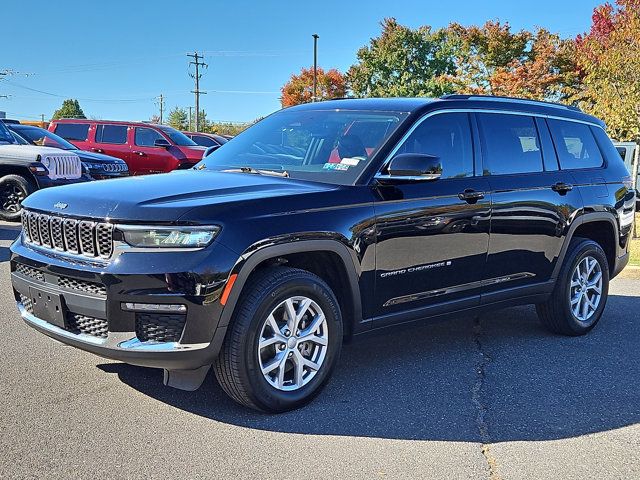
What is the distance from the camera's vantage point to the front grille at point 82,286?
363 cm

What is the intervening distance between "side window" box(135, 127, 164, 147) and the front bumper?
15.1 m

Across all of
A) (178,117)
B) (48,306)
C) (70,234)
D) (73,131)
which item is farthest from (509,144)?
(178,117)

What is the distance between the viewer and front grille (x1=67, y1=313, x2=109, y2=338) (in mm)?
3695

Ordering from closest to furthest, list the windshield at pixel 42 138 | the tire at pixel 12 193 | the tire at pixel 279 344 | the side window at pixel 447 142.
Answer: the tire at pixel 279 344, the side window at pixel 447 142, the tire at pixel 12 193, the windshield at pixel 42 138

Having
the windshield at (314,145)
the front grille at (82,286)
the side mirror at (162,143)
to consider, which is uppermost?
the side mirror at (162,143)

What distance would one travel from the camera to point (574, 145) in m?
6.11

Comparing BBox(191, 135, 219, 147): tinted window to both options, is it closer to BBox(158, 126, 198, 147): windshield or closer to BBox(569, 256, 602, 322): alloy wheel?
BBox(158, 126, 198, 147): windshield

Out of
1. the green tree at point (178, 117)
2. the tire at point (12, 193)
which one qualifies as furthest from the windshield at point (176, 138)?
the green tree at point (178, 117)

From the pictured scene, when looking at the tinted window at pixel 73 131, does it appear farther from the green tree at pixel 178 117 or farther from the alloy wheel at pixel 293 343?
the green tree at pixel 178 117

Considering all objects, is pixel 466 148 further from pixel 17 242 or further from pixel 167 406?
pixel 17 242

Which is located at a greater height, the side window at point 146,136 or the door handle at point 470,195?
the side window at point 146,136

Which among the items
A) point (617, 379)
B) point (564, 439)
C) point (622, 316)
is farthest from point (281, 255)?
point (622, 316)

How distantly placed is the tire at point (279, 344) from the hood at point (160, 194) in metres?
0.50

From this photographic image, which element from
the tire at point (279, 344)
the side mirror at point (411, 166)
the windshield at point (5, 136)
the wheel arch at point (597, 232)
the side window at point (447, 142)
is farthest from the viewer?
the windshield at point (5, 136)
